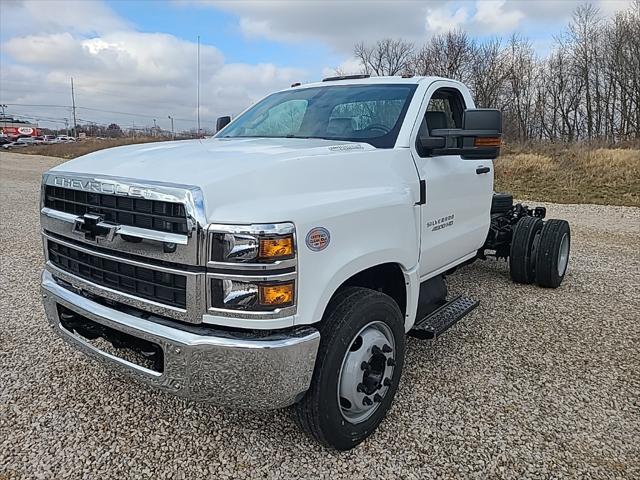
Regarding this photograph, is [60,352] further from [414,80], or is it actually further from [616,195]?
[616,195]

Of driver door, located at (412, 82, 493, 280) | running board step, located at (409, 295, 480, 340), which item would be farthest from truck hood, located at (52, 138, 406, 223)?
running board step, located at (409, 295, 480, 340)

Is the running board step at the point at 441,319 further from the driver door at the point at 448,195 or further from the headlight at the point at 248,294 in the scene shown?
the headlight at the point at 248,294

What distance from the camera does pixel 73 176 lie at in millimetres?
2674

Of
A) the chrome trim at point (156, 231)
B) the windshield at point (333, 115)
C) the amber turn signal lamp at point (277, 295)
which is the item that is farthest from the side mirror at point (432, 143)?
the chrome trim at point (156, 231)

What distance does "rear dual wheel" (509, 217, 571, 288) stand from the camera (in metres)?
5.63

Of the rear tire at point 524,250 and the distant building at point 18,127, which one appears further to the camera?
the distant building at point 18,127

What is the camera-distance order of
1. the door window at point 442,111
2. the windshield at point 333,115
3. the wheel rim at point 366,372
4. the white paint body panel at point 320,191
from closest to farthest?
the white paint body panel at point 320,191 → the wheel rim at point 366,372 → the windshield at point 333,115 → the door window at point 442,111

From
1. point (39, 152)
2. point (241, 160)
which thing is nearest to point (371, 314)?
point (241, 160)

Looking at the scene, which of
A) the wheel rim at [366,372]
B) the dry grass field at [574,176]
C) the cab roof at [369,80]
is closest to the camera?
the wheel rim at [366,372]

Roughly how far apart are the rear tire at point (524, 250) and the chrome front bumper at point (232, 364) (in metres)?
4.04

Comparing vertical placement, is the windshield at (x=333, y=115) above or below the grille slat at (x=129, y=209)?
above

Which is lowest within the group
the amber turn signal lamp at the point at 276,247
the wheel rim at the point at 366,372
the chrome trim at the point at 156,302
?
the wheel rim at the point at 366,372

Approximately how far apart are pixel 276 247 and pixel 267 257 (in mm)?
56

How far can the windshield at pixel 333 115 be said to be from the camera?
3.48 metres
